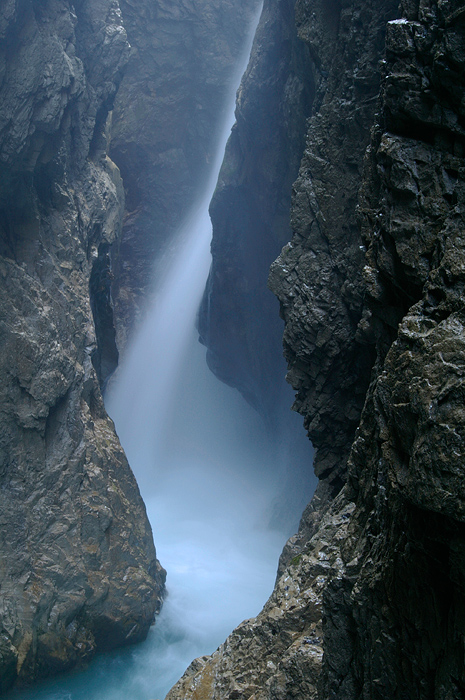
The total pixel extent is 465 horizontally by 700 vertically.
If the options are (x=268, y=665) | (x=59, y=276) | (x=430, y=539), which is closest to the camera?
(x=430, y=539)

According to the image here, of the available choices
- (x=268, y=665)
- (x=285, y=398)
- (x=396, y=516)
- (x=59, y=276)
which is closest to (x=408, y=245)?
(x=396, y=516)

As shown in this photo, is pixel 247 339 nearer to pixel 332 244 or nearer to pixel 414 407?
pixel 332 244

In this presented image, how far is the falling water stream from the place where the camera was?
26.3 meters

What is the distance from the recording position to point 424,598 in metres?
4.45

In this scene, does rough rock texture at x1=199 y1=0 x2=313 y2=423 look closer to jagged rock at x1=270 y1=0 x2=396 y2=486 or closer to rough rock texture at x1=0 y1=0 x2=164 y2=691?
jagged rock at x1=270 y1=0 x2=396 y2=486

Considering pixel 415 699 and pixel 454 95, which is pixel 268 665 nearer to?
pixel 415 699

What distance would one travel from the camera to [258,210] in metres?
29.7

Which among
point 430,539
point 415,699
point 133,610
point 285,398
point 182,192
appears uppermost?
point 182,192

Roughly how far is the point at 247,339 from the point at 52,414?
19395 millimetres

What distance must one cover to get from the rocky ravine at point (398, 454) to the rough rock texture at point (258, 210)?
1016 cm

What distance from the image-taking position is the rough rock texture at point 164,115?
35.5 meters

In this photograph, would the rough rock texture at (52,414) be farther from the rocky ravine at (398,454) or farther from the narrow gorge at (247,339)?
the rocky ravine at (398,454)

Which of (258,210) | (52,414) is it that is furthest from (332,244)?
(258,210)

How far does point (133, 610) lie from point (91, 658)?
1951 mm
